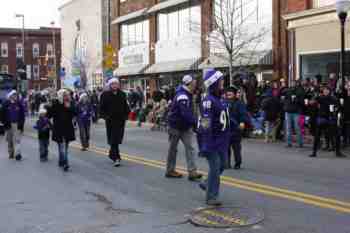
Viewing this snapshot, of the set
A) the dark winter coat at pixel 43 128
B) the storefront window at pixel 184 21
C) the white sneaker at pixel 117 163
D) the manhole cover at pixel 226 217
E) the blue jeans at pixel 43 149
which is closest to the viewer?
the manhole cover at pixel 226 217

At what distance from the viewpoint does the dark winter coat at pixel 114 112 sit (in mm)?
12898

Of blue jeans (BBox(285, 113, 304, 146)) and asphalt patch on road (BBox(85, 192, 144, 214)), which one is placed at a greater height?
blue jeans (BBox(285, 113, 304, 146))

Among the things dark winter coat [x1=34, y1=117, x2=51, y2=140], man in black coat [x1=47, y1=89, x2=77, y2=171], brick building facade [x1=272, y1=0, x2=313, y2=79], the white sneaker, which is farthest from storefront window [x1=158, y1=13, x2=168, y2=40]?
the white sneaker

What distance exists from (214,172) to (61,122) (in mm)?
5710

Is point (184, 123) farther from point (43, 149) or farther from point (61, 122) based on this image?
point (43, 149)

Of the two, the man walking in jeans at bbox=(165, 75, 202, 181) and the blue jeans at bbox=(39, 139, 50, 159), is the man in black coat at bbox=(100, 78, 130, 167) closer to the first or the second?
the man walking in jeans at bbox=(165, 75, 202, 181)

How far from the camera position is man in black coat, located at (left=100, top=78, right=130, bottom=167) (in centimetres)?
1289

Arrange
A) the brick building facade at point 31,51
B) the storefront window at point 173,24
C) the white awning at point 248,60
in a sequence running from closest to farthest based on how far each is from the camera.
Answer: the white awning at point 248,60
the storefront window at point 173,24
the brick building facade at point 31,51

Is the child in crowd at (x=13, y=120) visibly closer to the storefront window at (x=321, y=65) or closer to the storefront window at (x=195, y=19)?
the storefront window at (x=321, y=65)

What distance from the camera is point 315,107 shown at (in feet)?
51.8

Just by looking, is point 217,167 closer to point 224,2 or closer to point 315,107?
point 315,107

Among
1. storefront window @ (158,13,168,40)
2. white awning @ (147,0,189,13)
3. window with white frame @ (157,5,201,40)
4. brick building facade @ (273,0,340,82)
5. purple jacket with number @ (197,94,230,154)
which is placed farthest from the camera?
storefront window @ (158,13,168,40)

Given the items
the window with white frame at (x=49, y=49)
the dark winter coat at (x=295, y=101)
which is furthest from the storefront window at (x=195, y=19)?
the window with white frame at (x=49, y=49)

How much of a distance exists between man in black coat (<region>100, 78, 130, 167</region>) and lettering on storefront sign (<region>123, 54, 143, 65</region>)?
27.5 meters
